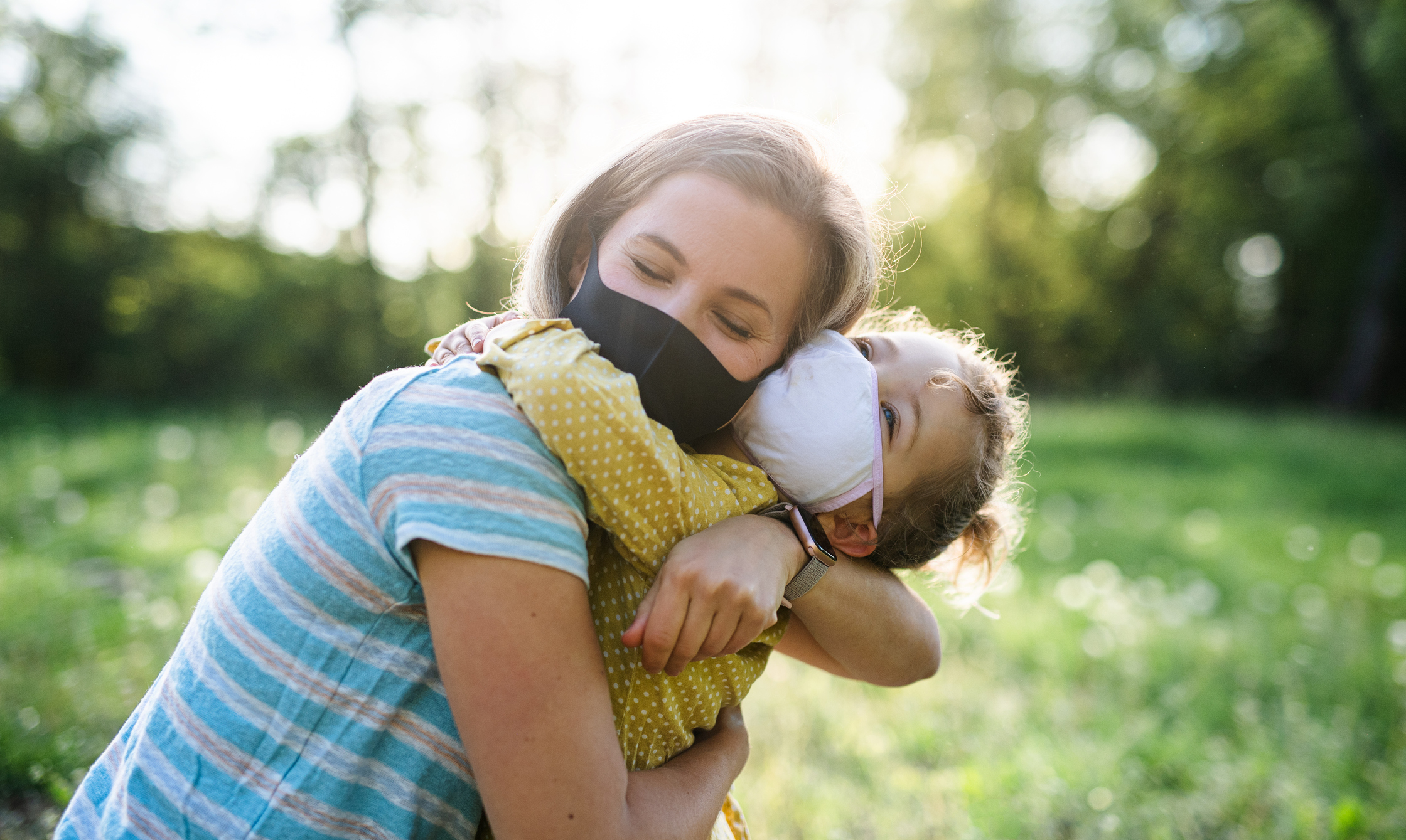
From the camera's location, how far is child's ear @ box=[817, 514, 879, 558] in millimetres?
1673

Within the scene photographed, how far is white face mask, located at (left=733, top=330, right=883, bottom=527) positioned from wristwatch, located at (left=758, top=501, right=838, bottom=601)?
0.24ft

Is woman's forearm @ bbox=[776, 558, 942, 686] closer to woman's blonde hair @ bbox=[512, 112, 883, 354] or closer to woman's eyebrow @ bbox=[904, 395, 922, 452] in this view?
woman's eyebrow @ bbox=[904, 395, 922, 452]

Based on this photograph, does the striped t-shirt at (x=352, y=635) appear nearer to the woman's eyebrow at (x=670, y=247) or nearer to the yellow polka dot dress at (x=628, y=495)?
the yellow polka dot dress at (x=628, y=495)

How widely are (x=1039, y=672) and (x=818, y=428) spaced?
329cm

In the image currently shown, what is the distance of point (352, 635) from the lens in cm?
113

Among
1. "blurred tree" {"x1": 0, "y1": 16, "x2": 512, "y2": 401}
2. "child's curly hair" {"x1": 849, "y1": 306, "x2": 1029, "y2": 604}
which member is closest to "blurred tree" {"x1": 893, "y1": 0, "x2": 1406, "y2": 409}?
"blurred tree" {"x1": 0, "y1": 16, "x2": 512, "y2": 401}

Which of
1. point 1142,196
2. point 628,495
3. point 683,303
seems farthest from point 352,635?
point 1142,196

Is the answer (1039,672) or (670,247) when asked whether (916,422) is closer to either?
(670,247)

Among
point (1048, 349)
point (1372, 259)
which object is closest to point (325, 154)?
point (1048, 349)

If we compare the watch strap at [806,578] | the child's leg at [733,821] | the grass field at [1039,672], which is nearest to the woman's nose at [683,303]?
the watch strap at [806,578]

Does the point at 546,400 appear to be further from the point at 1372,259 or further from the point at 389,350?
the point at 1372,259

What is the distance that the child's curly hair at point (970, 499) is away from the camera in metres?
1.72

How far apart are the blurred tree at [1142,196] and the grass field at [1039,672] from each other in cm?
1166

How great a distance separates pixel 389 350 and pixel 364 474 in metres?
12.4
